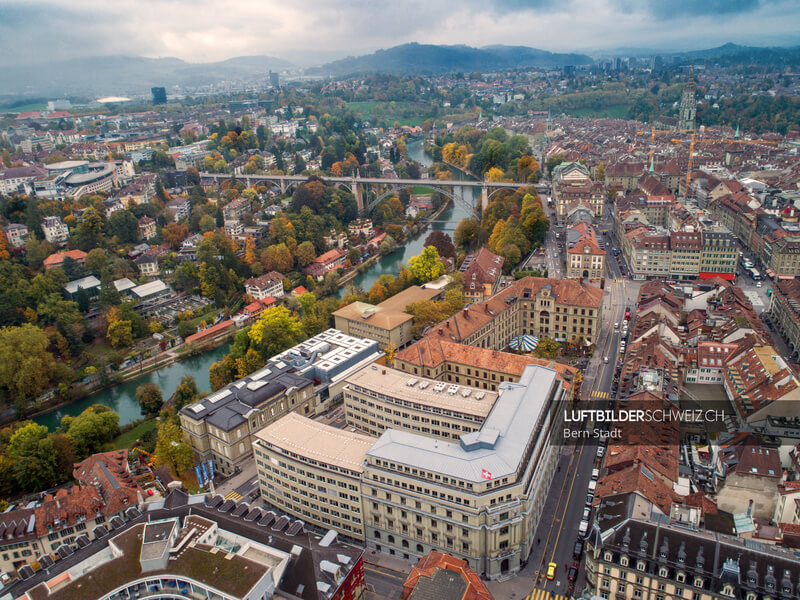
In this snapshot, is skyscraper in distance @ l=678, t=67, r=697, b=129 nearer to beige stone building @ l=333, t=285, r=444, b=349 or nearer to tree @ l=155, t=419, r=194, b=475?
beige stone building @ l=333, t=285, r=444, b=349

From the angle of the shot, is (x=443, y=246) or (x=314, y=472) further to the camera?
(x=443, y=246)

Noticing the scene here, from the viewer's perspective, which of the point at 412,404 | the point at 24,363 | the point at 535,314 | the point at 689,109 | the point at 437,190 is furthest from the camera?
the point at 689,109

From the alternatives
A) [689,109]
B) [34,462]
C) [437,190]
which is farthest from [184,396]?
[689,109]

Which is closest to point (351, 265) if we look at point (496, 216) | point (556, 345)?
point (496, 216)

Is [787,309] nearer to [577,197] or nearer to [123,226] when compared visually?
[577,197]

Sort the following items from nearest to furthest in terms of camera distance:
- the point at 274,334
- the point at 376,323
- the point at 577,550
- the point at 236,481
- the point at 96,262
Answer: the point at 577,550 → the point at 236,481 → the point at 274,334 → the point at 376,323 → the point at 96,262

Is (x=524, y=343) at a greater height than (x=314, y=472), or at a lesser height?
lesser

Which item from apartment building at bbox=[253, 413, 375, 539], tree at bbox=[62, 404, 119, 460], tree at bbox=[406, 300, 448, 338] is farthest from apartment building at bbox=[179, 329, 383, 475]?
tree at bbox=[62, 404, 119, 460]
